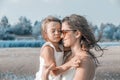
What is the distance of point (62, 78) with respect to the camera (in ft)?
3.35

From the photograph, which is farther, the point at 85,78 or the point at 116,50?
the point at 116,50

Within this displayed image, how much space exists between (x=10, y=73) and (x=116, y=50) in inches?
46.6

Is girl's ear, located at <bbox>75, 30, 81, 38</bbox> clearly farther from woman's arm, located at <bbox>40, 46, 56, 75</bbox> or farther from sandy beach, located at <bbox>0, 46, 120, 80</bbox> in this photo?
sandy beach, located at <bbox>0, 46, 120, 80</bbox>

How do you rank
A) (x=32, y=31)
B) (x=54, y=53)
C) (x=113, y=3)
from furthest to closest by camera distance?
1. (x=113, y=3)
2. (x=32, y=31)
3. (x=54, y=53)

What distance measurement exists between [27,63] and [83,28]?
10.6 feet

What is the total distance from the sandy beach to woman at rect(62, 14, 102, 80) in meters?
3.06

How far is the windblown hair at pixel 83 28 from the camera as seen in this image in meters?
0.98

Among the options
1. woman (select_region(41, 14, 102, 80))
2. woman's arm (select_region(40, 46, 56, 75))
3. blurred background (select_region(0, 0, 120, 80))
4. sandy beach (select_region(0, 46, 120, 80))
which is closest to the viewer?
woman (select_region(41, 14, 102, 80))

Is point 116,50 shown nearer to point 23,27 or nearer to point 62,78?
point 23,27

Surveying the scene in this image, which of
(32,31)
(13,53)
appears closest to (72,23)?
(32,31)

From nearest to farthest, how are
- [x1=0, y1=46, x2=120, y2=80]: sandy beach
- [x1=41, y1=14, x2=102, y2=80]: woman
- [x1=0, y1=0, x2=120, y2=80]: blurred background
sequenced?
1. [x1=41, y1=14, x2=102, y2=80]: woman
2. [x1=0, y1=0, x2=120, y2=80]: blurred background
3. [x1=0, y1=46, x2=120, y2=80]: sandy beach

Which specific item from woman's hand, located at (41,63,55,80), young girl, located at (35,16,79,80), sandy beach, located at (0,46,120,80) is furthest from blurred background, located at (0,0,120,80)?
woman's hand, located at (41,63,55,80)

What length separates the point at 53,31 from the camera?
1.12 metres

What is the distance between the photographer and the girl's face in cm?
110
